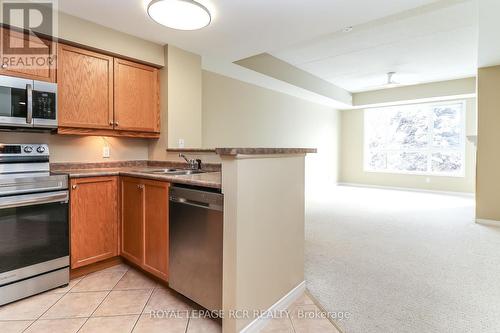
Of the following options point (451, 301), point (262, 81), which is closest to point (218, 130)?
point (262, 81)

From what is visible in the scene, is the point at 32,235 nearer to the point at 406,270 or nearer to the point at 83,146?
the point at 83,146

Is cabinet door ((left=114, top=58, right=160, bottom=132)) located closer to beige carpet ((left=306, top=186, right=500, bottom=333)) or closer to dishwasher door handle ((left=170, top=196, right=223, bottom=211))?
dishwasher door handle ((left=170, top=196, right=223, bottom=211))

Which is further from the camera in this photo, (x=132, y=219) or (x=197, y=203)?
(x=132, y=219)

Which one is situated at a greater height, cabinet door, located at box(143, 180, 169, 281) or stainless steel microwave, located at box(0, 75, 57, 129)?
stainless steel microwave, located at box(0, 75, 57, 129)

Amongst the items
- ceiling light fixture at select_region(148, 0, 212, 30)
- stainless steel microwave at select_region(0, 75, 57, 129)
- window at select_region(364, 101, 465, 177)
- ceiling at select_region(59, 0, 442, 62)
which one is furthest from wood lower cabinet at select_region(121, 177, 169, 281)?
window at select_region(364, 101, 465, 177)

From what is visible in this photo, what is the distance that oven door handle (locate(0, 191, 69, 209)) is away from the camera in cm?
188

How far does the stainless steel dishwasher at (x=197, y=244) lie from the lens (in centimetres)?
162

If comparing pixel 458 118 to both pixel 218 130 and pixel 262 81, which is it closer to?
pixel 262 81

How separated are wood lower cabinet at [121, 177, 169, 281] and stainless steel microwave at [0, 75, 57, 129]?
833mm

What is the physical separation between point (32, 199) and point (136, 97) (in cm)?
147

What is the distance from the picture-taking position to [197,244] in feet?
5.68

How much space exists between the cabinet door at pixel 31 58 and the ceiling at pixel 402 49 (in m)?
2.89

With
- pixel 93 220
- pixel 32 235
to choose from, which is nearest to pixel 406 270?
pixel 93 220

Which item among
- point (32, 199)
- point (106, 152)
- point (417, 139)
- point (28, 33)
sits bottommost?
point (32, 199)
